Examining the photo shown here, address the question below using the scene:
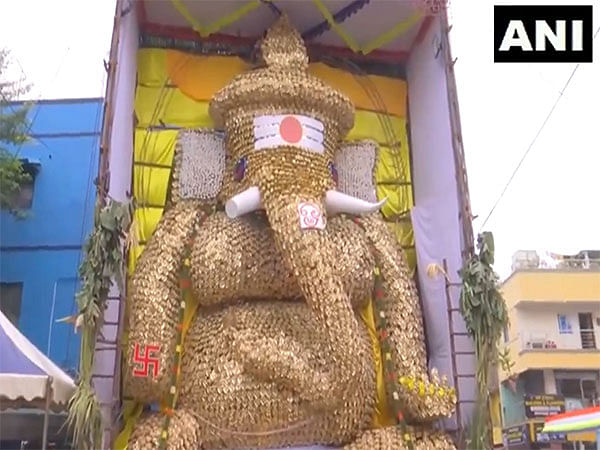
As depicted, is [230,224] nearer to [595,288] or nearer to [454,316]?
[454,316]

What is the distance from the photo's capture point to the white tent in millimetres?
4555

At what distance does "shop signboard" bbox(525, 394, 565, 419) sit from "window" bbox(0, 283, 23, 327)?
11.4 metres

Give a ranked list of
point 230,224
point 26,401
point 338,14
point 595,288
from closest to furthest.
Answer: point 26,401 → point 230,224 → point 338,14 → point 595,288

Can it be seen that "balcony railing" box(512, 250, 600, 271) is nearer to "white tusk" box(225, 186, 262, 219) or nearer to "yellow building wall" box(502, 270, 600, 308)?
"yellow building wall" box(502, 270, 600, 308)

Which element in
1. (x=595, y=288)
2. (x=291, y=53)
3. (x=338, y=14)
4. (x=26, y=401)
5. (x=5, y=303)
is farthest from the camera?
(x=595, y=288)

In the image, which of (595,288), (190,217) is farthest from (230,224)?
(595,288)

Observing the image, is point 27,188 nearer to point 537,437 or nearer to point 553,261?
point 537,437

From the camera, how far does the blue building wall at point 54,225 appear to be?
6969 millimetres

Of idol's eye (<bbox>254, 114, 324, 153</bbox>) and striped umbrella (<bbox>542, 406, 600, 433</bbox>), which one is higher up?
idol's eye (<bbox>254, 114, 324, 153</bbox>)

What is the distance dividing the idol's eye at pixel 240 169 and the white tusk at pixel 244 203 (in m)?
0.27

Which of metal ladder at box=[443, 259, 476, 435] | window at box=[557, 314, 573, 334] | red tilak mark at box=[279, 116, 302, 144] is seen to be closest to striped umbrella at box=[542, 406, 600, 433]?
metal ladder at box=[443, 259, 476, 435]

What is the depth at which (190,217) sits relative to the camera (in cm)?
516

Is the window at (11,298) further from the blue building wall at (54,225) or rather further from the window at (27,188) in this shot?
the window at (27,188)

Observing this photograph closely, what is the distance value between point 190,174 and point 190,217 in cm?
44
